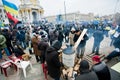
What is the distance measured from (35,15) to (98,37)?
229 ft

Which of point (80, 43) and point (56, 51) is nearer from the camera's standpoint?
point (56, 51)

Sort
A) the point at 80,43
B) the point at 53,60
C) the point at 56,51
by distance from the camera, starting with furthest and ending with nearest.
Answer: the point at 80,43 < the point at 56,51 < the point at 53,60

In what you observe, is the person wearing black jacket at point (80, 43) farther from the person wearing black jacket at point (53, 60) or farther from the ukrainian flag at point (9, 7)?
the ukrainian flag at point (9, 7)

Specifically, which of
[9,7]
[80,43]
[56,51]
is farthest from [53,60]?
[9,7]

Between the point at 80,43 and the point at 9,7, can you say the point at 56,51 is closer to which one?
the point at 80,43

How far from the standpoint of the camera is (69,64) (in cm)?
489

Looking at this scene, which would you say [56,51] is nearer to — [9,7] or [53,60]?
[53,60]

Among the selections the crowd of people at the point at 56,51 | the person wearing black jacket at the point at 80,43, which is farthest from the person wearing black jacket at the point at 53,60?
the person wearing black jacket at the point at 80,43

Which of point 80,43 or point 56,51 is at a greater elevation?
point 56,51

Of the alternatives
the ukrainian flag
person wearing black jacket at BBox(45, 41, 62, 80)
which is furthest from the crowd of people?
the ukrainian flag

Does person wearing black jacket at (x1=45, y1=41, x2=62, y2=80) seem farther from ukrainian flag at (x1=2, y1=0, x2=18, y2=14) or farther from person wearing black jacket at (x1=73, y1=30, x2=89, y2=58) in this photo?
ukrainian flag at (x1=2, y1=0, x2=18, y2=14)

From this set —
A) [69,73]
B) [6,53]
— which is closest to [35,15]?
[6,53]

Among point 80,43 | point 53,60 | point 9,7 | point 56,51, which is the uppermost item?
point 9,7

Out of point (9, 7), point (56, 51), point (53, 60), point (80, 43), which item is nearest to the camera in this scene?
point (53, 60)
